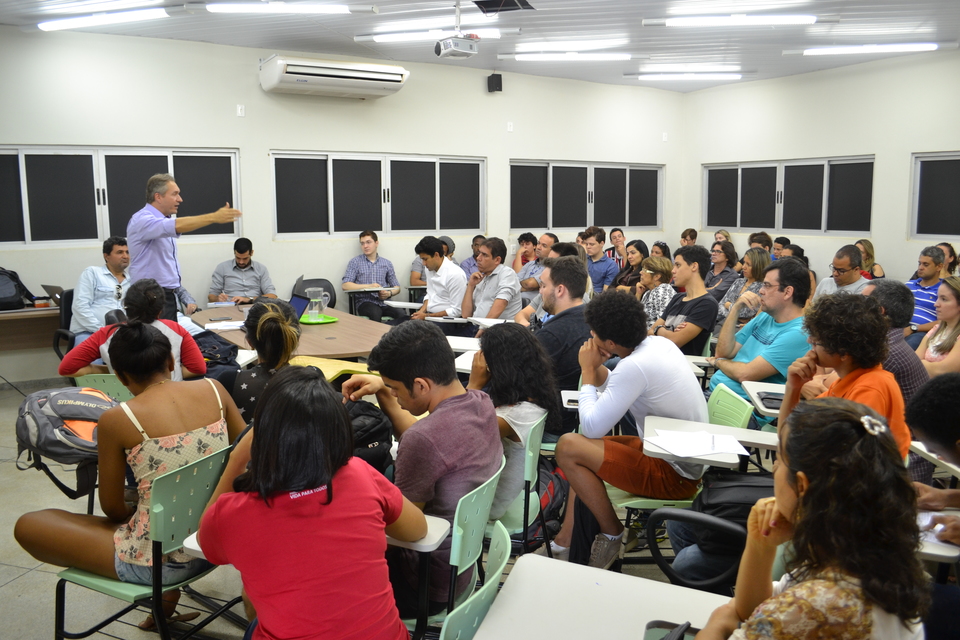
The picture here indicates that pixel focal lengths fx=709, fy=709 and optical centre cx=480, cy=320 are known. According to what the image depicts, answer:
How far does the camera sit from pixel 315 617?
148cm

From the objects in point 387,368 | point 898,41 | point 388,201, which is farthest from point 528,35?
point 387,368

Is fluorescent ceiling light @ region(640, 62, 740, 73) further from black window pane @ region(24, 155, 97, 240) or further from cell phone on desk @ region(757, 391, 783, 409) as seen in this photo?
black window pane @ region(24, 155, 97, 240)

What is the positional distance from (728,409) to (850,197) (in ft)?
21.8

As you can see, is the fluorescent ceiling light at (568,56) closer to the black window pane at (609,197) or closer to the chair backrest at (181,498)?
the black window pane at (609,197)

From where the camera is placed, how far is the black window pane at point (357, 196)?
8.07 metres

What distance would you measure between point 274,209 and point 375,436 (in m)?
5.80

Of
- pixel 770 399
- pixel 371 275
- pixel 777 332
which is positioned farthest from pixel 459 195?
pixel 770 399

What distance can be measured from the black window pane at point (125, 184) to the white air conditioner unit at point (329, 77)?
138 cm

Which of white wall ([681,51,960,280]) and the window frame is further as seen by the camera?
the window frame

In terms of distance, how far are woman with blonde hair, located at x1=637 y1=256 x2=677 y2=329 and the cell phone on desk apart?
176 cm

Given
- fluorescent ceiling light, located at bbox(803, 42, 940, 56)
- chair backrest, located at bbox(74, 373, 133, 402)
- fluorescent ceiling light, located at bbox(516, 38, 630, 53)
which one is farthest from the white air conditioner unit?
chair backrest, located at bbox(74, 373, 133, 402)

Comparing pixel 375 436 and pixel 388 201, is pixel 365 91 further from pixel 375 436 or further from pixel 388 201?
pixel 375 436

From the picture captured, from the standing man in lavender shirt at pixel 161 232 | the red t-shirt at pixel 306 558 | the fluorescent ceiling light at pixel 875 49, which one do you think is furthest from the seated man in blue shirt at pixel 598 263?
the red t-shirt at pixel 306 558

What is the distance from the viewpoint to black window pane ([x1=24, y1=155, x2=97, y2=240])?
656cm
